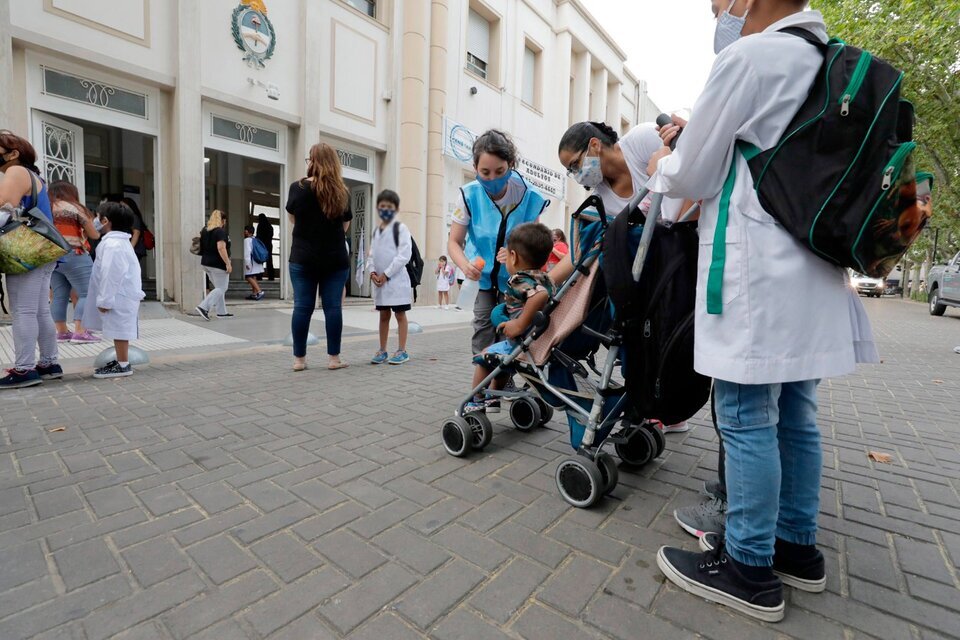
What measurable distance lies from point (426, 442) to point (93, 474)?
170 centimetres

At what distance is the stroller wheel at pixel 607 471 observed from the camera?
2248mm

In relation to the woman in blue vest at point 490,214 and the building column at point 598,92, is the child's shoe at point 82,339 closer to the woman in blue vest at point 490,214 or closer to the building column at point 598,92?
the woman in blue vest at point 490,214

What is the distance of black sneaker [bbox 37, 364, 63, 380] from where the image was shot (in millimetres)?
4282

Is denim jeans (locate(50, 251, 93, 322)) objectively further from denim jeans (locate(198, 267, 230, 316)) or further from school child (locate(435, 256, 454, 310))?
school child (locate(435, 256, 454, 310))

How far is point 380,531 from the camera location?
6.64ft

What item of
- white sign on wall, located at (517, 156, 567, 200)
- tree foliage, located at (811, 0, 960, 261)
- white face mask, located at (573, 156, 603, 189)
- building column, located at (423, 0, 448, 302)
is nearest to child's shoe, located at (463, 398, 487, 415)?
white face mask, located at (573, 156, 603, 189)

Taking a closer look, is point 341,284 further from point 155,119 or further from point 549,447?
point 155,119

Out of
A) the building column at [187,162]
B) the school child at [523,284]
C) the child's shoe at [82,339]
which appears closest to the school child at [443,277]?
the building column at [187,162]

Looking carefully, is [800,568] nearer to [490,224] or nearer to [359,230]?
[490,224]

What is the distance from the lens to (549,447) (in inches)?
121

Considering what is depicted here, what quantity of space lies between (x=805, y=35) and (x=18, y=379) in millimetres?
5489

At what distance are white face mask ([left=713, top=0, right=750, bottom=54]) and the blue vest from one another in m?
1.75

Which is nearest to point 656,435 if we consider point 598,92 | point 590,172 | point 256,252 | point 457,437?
point 457,437

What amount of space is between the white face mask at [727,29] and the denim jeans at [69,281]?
6853 mm
